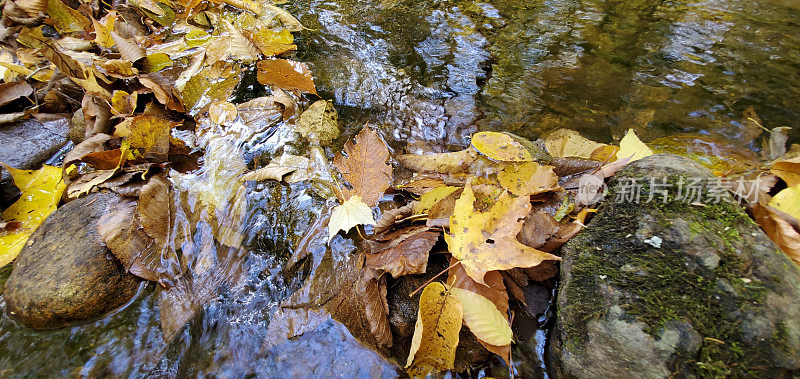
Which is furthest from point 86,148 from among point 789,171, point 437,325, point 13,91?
point 789,171

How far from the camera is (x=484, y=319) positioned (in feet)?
4.76

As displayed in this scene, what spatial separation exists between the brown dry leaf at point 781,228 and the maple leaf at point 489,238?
0.83 metres

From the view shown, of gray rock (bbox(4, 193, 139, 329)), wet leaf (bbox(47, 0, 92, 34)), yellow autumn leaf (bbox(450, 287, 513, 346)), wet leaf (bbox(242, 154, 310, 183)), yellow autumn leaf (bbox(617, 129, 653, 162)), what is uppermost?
wet leaf (bbox(47, 0, 92, 34))

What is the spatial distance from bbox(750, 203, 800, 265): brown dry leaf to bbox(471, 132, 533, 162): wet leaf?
3.16 ft

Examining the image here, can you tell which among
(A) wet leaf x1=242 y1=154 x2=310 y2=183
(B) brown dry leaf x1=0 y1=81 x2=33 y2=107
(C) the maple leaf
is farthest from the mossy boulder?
(B) brown dry leaf x1=0 y1=81 x2=33 y2=107

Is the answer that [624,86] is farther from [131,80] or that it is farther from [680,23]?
[131,80]

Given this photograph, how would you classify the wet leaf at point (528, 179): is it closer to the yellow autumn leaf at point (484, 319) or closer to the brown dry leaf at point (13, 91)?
the yellow autumn leaf at point (484, 319)

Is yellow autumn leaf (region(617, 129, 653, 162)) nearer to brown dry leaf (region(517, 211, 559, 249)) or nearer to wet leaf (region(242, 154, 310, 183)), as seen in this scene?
brown dry leaf (region(517, 211, 559, 249))

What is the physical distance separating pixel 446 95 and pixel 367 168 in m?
1.17

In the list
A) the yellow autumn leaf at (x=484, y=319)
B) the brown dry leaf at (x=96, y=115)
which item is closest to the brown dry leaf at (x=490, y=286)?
the yellow autumn leaf at (x=484, y=319)

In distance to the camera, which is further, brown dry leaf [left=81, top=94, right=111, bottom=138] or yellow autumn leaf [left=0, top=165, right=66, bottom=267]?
brown dry leaf [left=81, top=94, right=111, bottom=138]

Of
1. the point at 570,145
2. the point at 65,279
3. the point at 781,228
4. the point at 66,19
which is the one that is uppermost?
the point at 66,19

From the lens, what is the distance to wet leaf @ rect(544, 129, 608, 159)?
2.12 m

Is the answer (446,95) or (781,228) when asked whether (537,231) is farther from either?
(446,95)
